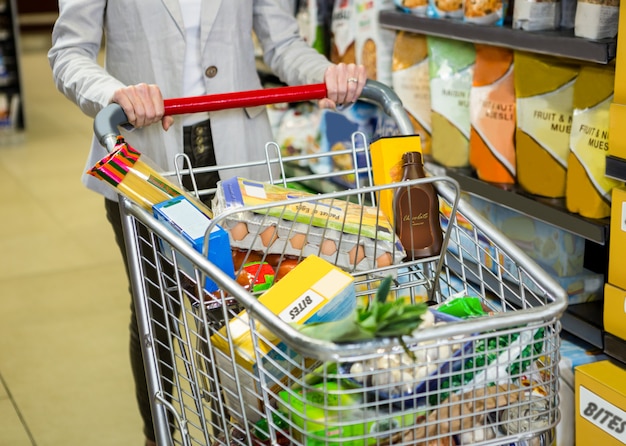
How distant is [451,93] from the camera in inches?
103

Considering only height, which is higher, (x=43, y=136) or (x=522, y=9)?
(x=522, y=9)

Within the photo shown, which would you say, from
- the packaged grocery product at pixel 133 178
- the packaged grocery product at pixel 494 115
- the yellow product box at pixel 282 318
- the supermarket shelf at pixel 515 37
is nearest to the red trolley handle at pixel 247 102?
the packaged grocery product at pixel 133 178

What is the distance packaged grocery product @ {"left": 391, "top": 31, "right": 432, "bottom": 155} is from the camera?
2807 mm

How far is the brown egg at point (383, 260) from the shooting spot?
1.43m

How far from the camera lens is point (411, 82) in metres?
2.84

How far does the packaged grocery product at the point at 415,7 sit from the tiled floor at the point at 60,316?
1495 mm

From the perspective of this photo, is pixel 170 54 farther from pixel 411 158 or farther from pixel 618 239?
pixel 618 239

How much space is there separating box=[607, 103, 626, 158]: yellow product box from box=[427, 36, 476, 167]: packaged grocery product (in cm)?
72

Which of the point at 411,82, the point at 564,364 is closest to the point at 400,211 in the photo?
the point at 564,364

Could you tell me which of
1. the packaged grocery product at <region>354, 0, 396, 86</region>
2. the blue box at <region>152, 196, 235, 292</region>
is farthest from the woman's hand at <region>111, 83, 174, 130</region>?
the packaged grocery product at <region>354, 0, 396, 86</region>

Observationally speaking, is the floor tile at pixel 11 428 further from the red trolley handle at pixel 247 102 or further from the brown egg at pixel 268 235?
the brown egg at pixel 268 235

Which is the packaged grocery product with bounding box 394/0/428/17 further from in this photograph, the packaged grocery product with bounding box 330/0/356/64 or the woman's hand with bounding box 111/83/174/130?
the woman's hand with bounding box 111/83/174/130

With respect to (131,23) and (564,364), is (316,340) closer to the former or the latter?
(131,23)

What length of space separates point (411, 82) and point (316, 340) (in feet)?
6.43
